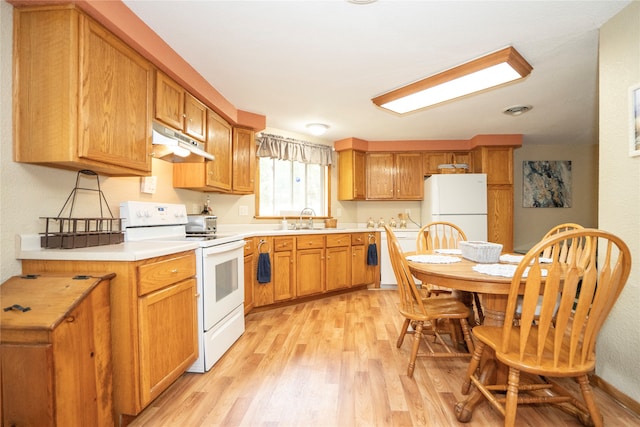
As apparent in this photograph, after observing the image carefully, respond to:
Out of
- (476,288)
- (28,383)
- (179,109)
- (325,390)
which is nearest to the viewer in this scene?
(28,383)

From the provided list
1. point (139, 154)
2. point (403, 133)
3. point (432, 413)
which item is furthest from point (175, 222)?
point (403, 133)

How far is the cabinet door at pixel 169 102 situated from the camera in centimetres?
200

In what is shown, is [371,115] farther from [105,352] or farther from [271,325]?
[105,352]

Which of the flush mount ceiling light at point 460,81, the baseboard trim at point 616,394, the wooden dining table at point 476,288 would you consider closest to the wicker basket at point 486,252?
the wooden dining table at point 476,288

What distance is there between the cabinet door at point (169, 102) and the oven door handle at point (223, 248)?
944 millimetres

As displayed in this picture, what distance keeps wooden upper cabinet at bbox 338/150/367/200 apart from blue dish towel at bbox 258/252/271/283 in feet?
6.05

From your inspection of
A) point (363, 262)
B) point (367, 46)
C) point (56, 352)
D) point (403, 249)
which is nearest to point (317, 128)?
point (367, 46)

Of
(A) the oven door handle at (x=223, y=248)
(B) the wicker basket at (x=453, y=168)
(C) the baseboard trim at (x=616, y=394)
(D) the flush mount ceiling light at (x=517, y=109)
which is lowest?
(C) the baseboard trim at (x=616, y=394)

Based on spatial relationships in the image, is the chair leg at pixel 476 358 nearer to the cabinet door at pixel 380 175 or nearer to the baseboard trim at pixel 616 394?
the baseboard trim at pixel 616 394

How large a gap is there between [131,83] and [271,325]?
2.21 meters

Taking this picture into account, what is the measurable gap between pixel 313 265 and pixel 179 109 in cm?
219

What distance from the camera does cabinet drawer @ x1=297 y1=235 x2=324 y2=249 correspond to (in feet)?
11.4

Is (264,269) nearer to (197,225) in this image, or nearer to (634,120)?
(197,225)

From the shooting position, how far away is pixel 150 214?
2170 mm
